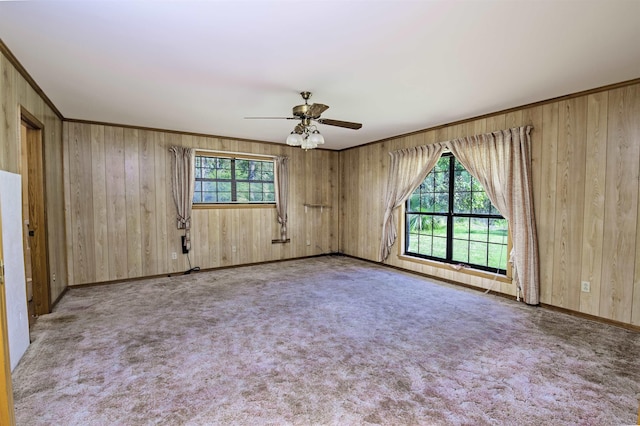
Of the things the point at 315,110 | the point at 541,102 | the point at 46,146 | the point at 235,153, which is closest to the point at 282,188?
the point at 235,153

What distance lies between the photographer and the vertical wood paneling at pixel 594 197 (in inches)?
126

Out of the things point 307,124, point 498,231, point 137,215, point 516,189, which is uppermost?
point 307,124

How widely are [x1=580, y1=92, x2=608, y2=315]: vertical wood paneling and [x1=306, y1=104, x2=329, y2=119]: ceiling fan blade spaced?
9.58ft

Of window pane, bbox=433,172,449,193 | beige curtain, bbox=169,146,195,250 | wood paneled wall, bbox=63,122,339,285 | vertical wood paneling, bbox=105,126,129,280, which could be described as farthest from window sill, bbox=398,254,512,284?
vertical wood paneling, bbox=105,126,129,280

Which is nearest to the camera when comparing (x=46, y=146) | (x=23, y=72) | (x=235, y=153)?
(x=23, y=72)

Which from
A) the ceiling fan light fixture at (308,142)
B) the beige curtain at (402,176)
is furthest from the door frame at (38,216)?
the beige curtain at (402,176)

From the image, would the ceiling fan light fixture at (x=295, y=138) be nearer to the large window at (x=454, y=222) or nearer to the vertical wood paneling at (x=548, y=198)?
the large window at (x=454, y=222)

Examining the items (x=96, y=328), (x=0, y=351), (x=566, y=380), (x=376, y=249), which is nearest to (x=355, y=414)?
(x=566, y=380)

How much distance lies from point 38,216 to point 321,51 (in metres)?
3.55

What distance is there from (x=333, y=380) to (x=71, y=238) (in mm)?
4495

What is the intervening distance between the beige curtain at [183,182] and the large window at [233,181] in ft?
0.66

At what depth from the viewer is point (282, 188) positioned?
6.25 m

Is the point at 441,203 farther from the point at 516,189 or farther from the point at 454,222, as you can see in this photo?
the point at 516,189

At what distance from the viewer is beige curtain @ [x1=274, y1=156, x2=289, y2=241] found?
6.18m
